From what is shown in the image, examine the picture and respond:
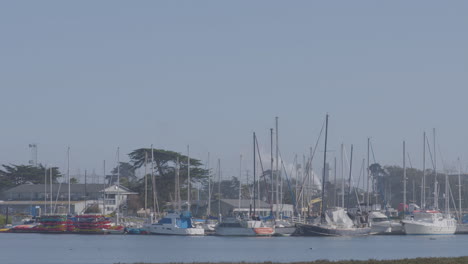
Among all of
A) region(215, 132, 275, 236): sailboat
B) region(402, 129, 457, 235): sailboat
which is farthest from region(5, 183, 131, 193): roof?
region(402, 129, 457, 235): sailboat

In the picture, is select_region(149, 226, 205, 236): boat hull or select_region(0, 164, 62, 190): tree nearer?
select_region(149, 226, 205, 236): boat hull

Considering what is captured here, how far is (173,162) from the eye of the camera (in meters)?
156

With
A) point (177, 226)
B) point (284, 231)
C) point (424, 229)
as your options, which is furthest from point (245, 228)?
point (424, 229)

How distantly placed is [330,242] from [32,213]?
6129cm

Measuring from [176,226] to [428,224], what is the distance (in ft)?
108

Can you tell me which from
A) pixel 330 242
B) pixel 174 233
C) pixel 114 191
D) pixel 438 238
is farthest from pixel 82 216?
pixel 438 238

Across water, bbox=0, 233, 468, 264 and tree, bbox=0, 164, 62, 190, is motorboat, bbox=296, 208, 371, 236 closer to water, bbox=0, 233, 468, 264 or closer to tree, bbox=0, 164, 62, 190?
water, bbox=0, 233, 468, 264

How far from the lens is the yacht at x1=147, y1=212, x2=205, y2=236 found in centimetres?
11550

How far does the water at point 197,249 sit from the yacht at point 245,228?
2186mm

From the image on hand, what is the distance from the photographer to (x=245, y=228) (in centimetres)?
11294

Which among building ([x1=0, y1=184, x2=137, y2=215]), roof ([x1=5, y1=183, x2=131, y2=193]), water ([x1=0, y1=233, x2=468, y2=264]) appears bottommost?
water ([x1=0, y1=233, x2=468, y2=264])

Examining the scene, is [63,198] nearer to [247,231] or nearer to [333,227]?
[247,231]

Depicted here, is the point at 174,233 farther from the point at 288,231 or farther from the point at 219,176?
the point at 219,176

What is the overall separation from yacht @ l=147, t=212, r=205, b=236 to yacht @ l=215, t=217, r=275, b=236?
12.4 feet
